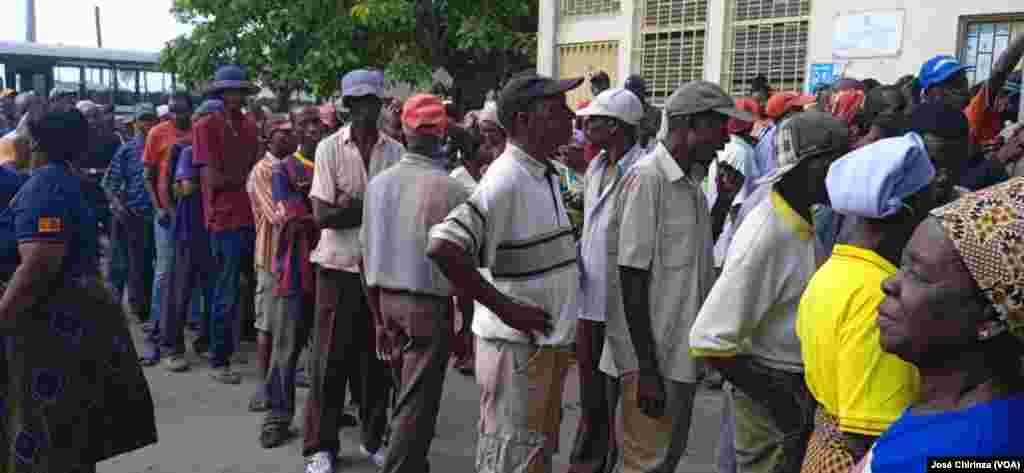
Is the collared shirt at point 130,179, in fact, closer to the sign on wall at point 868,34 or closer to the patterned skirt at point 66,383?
the patterned skirt at point 66,383

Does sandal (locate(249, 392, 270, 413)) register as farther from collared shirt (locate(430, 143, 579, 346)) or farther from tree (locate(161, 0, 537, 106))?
tree (locate(161, 0, 537, 106))

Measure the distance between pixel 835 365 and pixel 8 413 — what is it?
3.04m

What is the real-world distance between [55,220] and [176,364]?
375 cm

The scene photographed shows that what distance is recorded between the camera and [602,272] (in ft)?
13.8

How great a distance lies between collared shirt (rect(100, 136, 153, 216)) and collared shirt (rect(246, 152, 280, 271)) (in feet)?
8.43

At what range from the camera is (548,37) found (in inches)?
615

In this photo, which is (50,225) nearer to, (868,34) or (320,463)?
(320,463)

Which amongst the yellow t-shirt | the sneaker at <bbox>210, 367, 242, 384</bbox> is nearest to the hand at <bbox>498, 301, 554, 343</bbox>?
the yellow t-shirt

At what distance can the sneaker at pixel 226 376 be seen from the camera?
6633 millimetres

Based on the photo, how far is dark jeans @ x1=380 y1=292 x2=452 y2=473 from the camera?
12.8 ft

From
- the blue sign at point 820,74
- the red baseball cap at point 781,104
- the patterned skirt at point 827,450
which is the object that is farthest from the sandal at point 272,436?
the blue sign at point 820,74

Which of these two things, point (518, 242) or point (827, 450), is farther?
point (518, 242)

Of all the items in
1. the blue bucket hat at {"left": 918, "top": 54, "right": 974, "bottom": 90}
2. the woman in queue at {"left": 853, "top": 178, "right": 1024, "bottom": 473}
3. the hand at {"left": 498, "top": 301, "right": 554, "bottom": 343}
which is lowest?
the hand at {"left": 498, "top": 301, "right": 554, "bottom": 343}

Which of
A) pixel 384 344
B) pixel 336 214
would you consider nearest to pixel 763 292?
pixel 384 344
